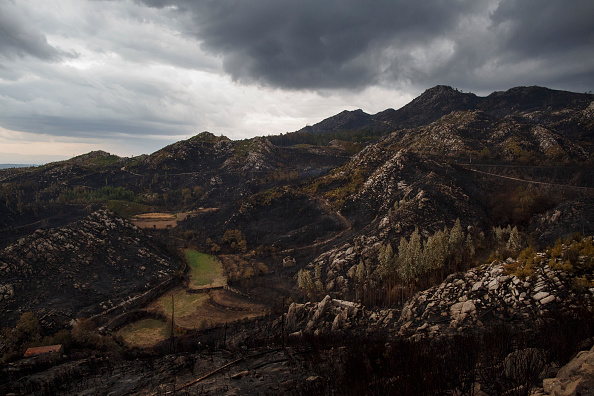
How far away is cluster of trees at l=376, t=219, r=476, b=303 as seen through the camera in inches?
1295

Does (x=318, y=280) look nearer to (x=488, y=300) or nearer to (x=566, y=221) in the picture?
(x=488, y=300)

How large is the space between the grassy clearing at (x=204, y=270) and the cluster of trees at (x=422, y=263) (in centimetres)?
3378

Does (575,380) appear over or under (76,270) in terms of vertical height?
over

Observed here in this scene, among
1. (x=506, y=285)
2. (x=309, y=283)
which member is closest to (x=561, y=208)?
(x=506, y=285)

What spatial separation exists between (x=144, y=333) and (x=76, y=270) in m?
18.6

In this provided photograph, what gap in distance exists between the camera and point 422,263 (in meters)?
33.7

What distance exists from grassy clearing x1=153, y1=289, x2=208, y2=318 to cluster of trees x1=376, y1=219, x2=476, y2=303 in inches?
1250

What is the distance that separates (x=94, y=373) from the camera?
2197 cm

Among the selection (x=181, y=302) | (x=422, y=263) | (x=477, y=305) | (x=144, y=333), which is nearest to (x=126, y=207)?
(x=181, y=302)

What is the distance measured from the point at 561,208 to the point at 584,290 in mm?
38402

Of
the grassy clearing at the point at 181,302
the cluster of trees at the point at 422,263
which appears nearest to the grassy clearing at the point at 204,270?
the grassy clearing at the point at 181,302

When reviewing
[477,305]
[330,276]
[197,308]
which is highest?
[477,305]

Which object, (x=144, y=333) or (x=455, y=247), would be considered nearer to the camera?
(x=455, y=247)

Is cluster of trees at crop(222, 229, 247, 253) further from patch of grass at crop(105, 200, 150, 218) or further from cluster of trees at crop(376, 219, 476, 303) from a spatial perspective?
patch of grass at crop(105, 200, 150, 218)
